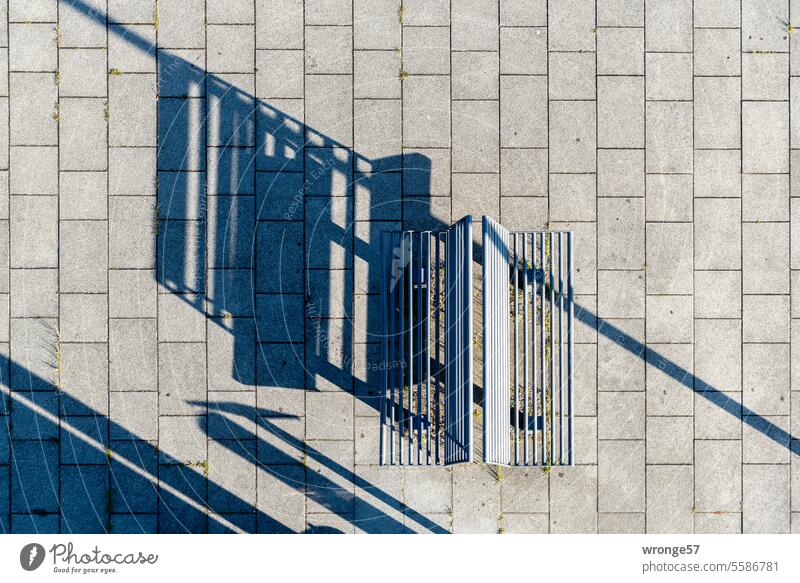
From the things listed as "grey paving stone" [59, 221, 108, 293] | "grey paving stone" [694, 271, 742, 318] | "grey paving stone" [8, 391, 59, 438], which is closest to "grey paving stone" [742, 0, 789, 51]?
"grey paving stone" [694, 271, 742, 318]

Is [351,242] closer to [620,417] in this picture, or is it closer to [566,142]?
[566,142]

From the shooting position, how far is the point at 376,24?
755 cm

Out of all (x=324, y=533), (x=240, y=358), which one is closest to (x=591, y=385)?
(x=324, y=533)

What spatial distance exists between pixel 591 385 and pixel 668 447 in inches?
46.6

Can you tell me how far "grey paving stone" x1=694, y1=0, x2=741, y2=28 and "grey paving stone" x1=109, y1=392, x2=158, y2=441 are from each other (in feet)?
26.3

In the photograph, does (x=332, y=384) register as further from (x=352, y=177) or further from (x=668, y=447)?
(x=668, y=447)

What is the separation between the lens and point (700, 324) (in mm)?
7566

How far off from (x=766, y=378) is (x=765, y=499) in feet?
4.80

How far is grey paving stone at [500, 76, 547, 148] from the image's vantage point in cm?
755

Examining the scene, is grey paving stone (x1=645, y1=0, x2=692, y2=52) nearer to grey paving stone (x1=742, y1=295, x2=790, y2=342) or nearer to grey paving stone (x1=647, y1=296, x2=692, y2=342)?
grey paving stone (x1=647, y1=296, x2=692, y2=342)

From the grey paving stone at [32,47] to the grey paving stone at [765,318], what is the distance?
8880 mm

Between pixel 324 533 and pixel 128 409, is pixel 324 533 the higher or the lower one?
the lower one
